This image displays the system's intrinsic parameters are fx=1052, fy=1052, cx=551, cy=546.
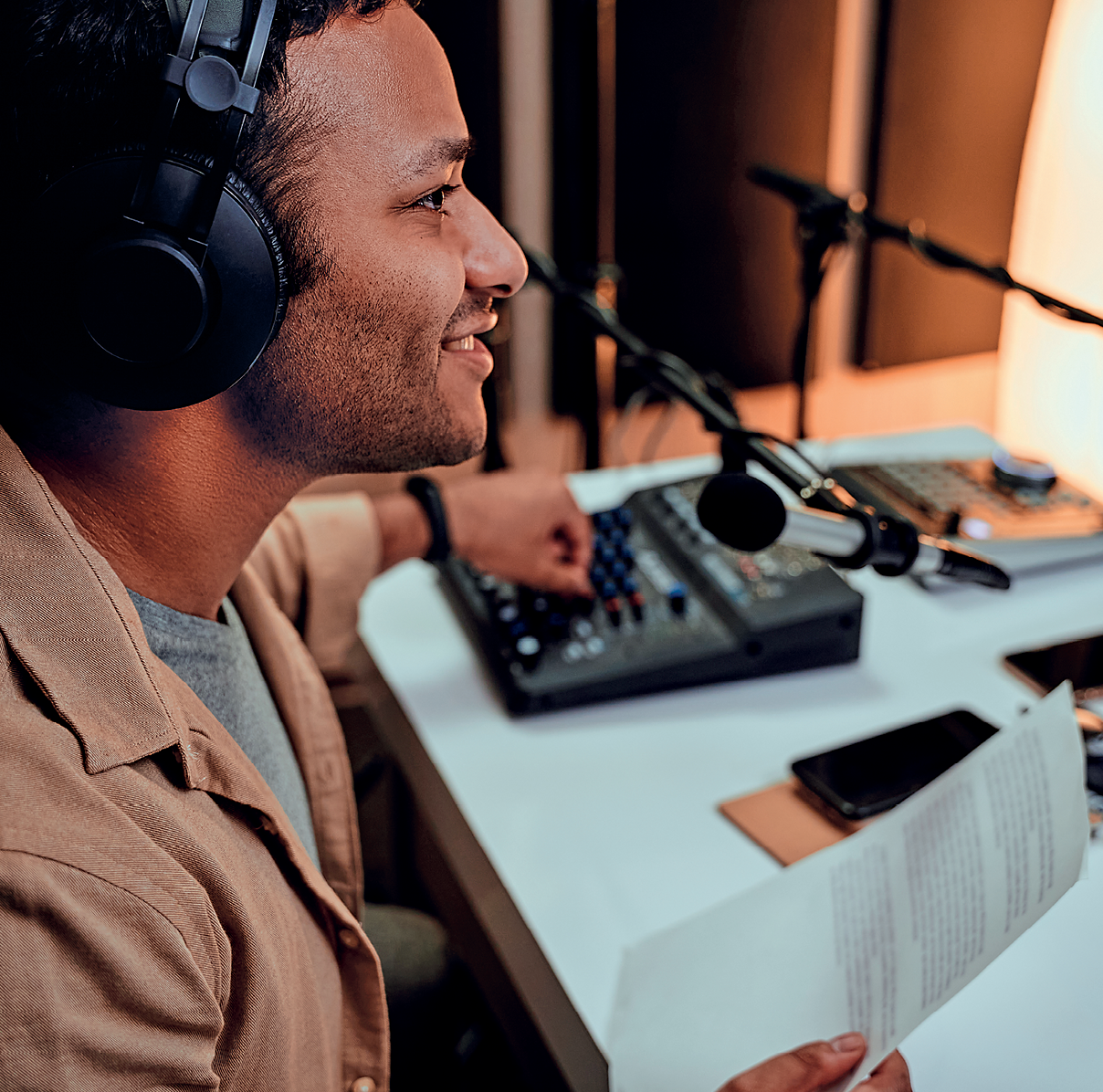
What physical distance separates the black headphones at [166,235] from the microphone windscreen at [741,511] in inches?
13.3

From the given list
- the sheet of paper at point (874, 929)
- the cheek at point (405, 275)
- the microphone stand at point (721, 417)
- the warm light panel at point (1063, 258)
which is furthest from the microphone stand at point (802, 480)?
the warm light panel at point (1063, 258)

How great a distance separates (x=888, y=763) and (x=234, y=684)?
49 cm

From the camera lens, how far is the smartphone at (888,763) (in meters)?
0.77

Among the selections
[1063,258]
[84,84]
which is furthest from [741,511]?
[1063,258]

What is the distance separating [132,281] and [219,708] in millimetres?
301

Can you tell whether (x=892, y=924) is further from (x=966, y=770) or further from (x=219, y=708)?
(x=219, y=708)

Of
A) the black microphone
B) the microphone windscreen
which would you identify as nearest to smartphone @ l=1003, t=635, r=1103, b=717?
the black microphone

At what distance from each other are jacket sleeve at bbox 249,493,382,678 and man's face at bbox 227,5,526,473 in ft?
1.11

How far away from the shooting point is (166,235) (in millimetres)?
513

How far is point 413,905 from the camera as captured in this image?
4.89 feet

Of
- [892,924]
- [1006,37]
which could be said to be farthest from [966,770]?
[1006,37]

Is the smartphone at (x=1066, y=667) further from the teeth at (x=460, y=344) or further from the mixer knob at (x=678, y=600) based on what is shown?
the teeth at (x=460, y=344)

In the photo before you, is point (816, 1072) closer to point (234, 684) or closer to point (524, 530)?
point (234, 684)

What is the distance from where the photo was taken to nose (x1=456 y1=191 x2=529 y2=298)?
2.30ft
